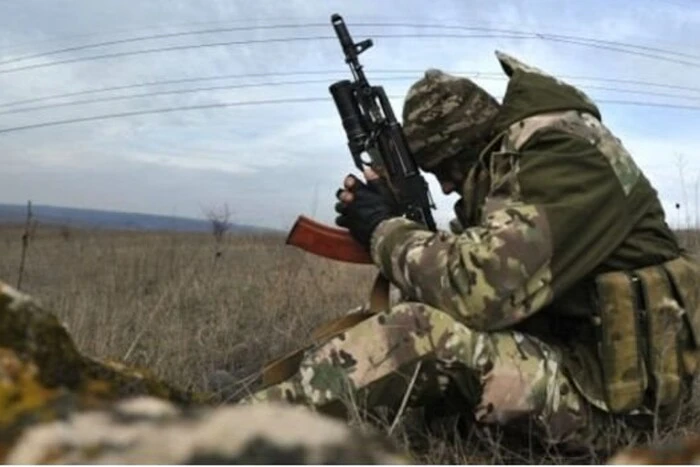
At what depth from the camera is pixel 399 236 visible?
11.0ft

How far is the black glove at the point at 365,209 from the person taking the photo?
3.50 meters

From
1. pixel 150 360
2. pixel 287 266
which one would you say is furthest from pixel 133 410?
pixel 287 266

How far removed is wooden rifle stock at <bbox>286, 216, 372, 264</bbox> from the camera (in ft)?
12.2

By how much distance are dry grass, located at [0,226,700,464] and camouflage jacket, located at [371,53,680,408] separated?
45 cm

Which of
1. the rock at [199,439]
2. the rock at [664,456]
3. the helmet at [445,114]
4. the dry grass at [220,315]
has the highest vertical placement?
the helmet at [445,114]

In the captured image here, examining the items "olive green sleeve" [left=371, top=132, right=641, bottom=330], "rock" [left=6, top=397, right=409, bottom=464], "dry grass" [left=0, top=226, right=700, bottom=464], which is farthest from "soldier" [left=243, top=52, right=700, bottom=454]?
"rock" [left=6, top=397, right=409, bottom=464]

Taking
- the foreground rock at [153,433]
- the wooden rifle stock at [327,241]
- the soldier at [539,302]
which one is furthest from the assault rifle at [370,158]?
the foreground rock at [153,433]

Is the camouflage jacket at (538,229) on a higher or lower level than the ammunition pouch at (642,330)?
higher

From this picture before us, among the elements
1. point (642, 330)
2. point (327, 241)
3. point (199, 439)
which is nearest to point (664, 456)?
point (199, 439)

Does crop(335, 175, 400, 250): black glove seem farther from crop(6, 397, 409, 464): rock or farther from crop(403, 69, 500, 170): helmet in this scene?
crop(6, 397, 409, 464): rock

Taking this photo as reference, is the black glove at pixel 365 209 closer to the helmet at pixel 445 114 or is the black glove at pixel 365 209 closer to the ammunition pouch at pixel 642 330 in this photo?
the helmet at pixel 445 114

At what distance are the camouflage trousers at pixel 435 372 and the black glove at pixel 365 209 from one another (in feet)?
1.32

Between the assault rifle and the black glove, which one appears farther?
the assault rifle

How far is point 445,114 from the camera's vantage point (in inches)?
138
